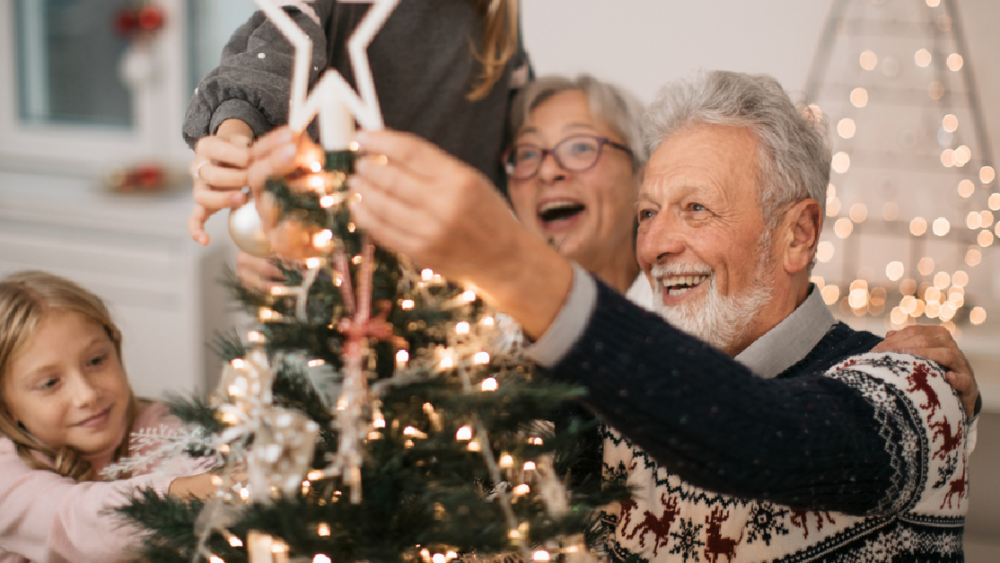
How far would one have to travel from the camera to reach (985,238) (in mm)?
1987

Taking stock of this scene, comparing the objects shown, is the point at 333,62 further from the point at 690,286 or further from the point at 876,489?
the point at 876,489

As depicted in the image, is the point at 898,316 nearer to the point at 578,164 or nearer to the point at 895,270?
the point at 895,270

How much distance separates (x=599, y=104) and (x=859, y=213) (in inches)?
36.4

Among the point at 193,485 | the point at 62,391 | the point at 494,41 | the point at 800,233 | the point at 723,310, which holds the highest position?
the point at 494,41

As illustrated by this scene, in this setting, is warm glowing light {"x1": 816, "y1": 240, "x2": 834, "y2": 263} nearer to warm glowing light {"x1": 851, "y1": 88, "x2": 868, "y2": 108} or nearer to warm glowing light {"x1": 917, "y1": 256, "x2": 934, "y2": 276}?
warm glowing light {"x1": 917, "y1": 256, "x2": 934, "y2": 276}

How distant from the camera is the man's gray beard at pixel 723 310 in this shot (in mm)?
1090

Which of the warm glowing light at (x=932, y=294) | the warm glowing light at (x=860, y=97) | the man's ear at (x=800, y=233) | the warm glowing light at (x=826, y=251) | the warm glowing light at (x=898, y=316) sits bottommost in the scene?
the warm glowing light at (x=898, y=316)

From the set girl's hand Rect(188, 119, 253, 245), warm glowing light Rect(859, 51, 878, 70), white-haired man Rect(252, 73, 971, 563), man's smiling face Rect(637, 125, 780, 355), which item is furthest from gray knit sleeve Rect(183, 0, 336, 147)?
warm glowing light Rect(859, 51, 878, 70)

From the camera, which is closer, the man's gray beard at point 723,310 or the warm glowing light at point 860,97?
the man's gray beard at point 723,310

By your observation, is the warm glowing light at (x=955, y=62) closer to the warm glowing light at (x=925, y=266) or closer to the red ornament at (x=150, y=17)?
the warm glowing light at (x=925, y=266)

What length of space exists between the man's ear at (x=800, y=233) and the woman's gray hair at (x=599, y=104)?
0.52 m

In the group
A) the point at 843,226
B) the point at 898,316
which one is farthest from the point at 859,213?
the point at 898,316

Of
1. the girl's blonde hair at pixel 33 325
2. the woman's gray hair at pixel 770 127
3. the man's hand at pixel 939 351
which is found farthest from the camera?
the girl's blonde hair at pixel 33 325

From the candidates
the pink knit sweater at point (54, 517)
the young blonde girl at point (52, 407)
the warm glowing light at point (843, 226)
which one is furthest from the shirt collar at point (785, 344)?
the warm glowing light at point (843, 226)
